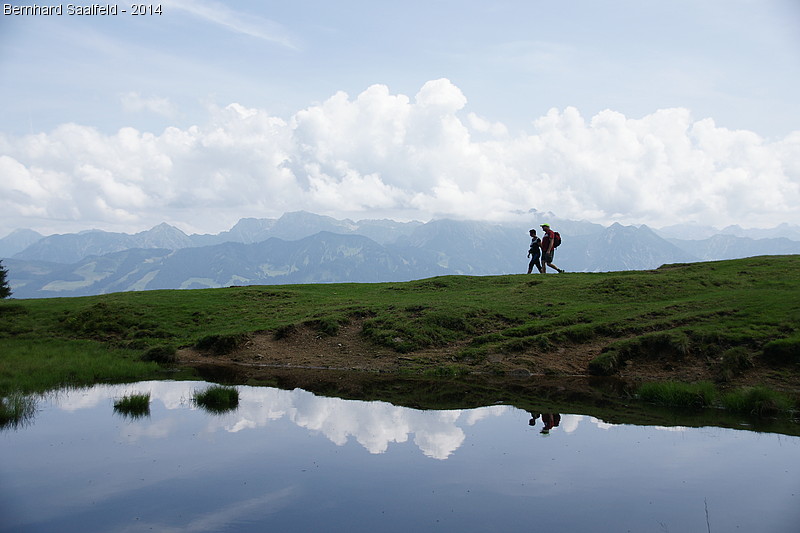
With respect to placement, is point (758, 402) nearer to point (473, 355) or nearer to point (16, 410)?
point (473, 355)

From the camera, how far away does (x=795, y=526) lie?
35.8 feet

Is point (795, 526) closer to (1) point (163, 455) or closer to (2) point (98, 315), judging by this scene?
(1) point (163, 455)

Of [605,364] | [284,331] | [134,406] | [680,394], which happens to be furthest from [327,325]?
[680,394]

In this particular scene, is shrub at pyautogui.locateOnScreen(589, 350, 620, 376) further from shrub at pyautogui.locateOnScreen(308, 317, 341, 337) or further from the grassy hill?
shrub at pyautogui.locateOnScreen(308, 317, 341, 337)

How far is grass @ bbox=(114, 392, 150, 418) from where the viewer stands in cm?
1941

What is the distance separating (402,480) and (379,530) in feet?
8.62

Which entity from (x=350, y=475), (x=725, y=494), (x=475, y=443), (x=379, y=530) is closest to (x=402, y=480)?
(x=350, y=475)

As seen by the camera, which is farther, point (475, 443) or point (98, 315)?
point (98, 315)

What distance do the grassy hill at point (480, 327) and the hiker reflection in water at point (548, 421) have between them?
7589mm

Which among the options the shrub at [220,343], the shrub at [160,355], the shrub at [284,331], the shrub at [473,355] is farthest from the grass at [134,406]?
the shrub at [473,355]

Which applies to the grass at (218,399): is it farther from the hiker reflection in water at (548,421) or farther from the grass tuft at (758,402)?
the grass tuft at (758,402)

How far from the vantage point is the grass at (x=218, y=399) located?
20.3 m

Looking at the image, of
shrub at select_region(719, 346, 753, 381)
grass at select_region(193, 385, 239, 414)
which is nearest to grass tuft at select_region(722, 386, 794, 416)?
shrub at select_region(719, 346, 753, 381)

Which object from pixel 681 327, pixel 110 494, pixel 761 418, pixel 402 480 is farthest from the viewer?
pixel 681 327
